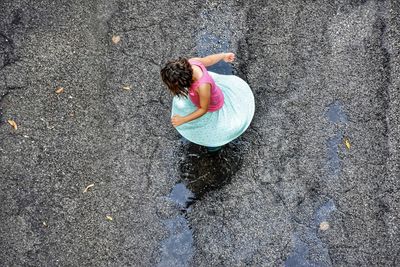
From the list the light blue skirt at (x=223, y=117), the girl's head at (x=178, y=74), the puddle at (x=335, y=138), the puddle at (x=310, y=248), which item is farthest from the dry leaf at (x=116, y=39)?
the puddle at (x=310, y=248)

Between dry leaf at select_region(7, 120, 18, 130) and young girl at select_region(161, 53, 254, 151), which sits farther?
dry leaf at select_region(7, 120, 18, 130)

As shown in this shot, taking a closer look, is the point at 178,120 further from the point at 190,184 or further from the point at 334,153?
the point at 334,153

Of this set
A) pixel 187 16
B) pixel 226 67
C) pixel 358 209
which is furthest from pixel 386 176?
pixel 187 16

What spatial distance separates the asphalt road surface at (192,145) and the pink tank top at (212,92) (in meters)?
0.51

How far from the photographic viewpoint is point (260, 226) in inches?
145

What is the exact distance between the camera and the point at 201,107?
11.1ft

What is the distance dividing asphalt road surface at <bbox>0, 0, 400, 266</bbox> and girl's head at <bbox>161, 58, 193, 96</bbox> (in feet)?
2.79

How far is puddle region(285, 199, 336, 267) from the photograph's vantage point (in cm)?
362

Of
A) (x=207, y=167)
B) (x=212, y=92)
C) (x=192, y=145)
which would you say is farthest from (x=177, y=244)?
(x=212, y=92)

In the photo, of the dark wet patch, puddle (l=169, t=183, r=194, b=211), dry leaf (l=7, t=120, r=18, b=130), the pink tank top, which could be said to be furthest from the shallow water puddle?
dry leaf (l=7, t=120, r=18, b=130)

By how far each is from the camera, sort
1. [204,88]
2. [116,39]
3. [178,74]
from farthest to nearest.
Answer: [116,39] → [204,88] → [178,74]

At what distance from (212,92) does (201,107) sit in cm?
13

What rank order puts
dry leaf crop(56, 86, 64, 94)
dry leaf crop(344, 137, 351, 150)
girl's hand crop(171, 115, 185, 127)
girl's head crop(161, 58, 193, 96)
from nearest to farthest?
girl's head crop(161, 58, 193, 96)
girl's hand crop(171, 115, 185, 127)
dry leaf crop(344, 137, 351, 150)
dry leaf crop(56, 86, 64, 94)

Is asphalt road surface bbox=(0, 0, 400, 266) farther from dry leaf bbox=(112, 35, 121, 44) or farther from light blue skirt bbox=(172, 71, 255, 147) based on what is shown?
light blue skirt bbox=(172, 71, 255, 147)
